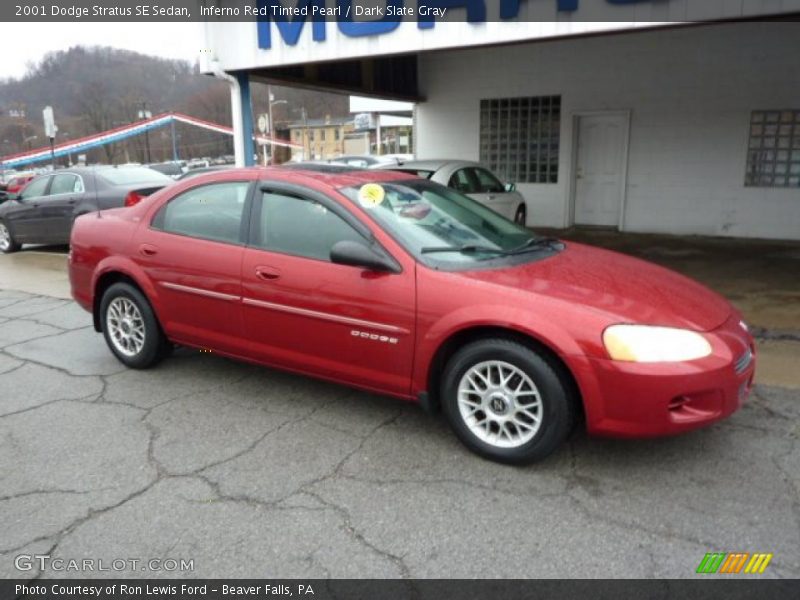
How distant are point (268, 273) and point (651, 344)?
2.21m

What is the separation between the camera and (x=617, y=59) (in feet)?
35.8

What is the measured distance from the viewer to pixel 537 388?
125 inches

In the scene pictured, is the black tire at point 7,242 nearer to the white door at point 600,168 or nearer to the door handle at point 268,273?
the door handle at point 268,273

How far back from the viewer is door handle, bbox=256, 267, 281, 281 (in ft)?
12.8

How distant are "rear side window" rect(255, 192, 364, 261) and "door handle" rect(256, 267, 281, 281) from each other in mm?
129

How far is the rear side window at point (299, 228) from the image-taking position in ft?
12.4

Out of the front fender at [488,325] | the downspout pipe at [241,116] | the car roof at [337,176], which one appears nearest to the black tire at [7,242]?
the downspout pipe at [241,116]

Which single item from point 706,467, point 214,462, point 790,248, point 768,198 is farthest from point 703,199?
point 214,462

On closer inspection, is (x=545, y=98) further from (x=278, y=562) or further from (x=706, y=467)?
(x=278, y=562)

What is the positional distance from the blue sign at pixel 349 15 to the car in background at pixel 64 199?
3.57m

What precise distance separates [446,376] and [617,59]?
9384mm

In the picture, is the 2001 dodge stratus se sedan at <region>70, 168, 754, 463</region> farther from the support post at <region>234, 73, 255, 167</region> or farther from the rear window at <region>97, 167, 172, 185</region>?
the rear window at <region>97, 167, 172, 185</region>

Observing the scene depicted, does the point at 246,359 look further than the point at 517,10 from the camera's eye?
No
